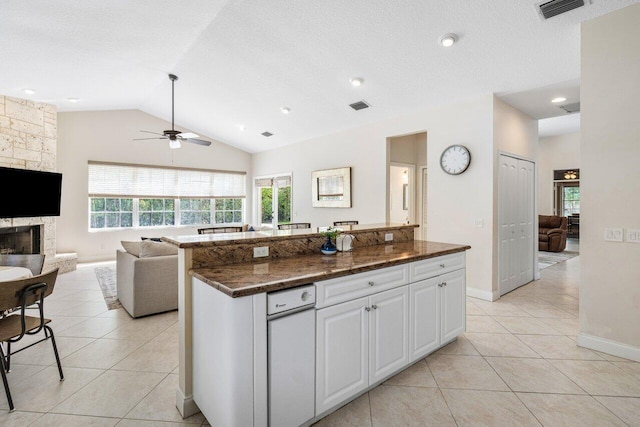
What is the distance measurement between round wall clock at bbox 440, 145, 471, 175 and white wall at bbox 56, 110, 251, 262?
636 centimetres

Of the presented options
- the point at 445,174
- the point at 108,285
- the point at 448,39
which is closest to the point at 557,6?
the point at 448,39

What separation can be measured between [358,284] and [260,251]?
2.39ft

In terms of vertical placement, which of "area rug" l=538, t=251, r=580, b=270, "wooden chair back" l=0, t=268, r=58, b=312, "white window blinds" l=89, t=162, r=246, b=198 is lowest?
"area rug" l=538, t=251, r=580, b=270

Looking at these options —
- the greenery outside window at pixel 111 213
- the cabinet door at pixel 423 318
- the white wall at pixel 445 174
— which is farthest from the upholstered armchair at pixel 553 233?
the greenery outside window at pixel 111 213

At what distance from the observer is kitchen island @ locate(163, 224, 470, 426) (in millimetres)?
1500

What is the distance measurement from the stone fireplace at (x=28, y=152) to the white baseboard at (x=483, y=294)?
6856mm

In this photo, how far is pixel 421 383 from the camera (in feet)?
7.32

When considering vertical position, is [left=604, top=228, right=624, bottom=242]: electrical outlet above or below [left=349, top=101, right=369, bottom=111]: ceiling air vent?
below

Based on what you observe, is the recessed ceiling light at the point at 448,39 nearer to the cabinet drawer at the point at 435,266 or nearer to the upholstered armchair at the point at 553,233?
the cabinet drawer at the point at 435,266

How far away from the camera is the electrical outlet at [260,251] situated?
2.16 meters

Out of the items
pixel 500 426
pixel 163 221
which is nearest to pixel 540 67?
pixel 500 426

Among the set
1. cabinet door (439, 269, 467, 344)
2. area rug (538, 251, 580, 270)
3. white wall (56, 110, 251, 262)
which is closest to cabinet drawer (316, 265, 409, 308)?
cabinet door (439, 269, 467, 344)

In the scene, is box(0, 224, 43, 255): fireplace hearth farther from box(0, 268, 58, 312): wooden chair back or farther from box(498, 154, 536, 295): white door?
box(498, 154, 536, 295): white door

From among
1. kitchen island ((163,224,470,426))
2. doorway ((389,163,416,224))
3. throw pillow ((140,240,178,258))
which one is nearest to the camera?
kitchen island ((163,224,470,426))
